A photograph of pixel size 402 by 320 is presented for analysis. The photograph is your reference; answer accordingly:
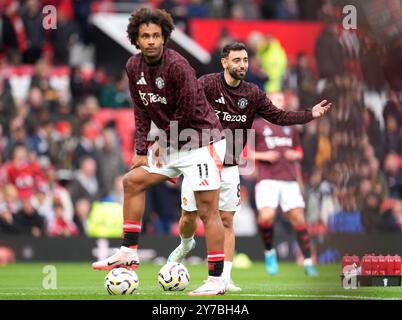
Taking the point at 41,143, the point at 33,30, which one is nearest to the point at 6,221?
the point at 41,143

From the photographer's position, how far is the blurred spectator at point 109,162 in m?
19.0

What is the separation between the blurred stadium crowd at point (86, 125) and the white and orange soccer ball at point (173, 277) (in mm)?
3072

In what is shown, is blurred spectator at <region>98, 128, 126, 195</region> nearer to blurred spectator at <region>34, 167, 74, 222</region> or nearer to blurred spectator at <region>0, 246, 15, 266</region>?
blurred spectator at <region>34, 167, 74, 222</region>

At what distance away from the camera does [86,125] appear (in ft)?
66.6

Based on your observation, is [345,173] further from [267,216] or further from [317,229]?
[317,229]

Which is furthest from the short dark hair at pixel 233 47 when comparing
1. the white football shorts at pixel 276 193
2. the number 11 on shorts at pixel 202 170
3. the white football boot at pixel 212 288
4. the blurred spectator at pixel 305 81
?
the blurred spectator at pixel 305 81

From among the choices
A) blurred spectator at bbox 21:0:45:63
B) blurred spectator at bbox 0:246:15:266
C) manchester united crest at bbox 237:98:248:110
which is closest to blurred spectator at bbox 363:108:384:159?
manchester united crest at bbox 237:98:248:110

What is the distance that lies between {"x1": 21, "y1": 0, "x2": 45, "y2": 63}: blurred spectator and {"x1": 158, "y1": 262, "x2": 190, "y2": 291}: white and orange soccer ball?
1244 cm

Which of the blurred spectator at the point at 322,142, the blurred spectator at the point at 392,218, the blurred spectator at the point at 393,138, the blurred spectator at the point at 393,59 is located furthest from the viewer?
the blurred spectator at the point at 322,142

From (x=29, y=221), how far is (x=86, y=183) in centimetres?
137

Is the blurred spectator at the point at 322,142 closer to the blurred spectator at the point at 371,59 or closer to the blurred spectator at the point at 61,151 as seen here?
the blurred spectator at the point at 61,151

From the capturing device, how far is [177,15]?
74.1ft
